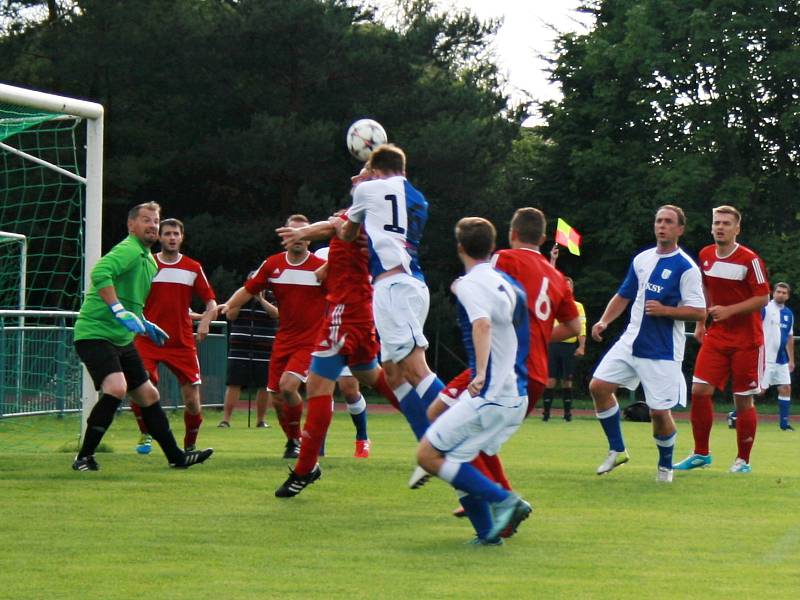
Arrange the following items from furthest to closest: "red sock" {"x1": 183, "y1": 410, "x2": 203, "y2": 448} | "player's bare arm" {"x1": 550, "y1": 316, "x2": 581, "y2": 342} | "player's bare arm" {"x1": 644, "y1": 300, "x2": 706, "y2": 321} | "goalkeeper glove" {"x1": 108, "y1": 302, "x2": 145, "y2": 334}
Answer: "red sock" {"x1": 183, "y1": 410, "x2": 203, "y2": 448}
"player's bare arm" {"x1": 644, "y1": 300, "x2": 706, "y2": 321}
"goalkeeper glove" {"x1": 108, "y1": 302, "x2": 145, "y2": 334}
"player's bare arm" {"x1": 550, "y1": 316, "x2": 581, "y2": 342}

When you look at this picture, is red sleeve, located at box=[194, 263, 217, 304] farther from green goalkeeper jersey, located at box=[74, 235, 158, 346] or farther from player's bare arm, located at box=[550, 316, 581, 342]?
player's bare arm, located at box=[550, 316, 581, 342]

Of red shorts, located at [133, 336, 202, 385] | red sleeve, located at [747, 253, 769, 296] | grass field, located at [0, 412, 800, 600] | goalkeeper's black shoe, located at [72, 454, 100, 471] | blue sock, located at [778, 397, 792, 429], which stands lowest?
blue sock, located at [778, 397, 792, 429]

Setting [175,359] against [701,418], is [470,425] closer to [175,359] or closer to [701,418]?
[701,418]

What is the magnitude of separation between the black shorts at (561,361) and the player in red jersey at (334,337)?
1409cm

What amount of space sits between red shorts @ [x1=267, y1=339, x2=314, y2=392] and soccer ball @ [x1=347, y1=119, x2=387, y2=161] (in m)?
2.52

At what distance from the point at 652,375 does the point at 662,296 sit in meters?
0.61

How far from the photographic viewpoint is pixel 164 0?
35688mm

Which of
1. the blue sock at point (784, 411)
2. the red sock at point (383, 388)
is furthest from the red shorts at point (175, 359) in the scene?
the blue sock at point (784, 411)

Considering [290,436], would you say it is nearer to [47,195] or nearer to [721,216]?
[721,216]

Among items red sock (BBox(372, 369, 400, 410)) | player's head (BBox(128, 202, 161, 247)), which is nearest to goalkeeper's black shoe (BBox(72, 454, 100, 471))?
player's head (BBox(128, 202, 161, 247))

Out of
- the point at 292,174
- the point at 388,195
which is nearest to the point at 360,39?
the point at 292,174

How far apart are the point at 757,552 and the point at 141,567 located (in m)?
3.08

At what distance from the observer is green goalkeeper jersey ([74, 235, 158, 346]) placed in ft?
33.0

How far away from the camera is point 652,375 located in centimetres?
1081
